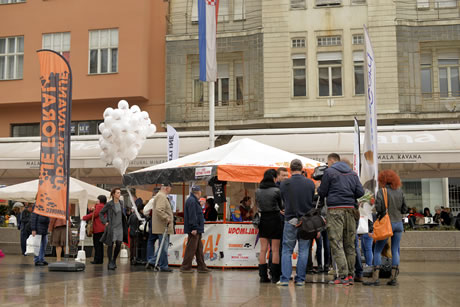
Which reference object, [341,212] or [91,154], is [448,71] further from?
[341,212]

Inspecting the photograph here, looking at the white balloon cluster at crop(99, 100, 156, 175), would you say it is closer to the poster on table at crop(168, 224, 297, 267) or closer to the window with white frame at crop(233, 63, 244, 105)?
the poster on table at crop(168, 224, 297, 267)

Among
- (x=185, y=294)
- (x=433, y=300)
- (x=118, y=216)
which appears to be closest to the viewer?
(x=433, y=300)

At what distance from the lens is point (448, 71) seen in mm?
25781

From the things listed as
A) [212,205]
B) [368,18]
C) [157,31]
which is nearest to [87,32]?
[157,31]

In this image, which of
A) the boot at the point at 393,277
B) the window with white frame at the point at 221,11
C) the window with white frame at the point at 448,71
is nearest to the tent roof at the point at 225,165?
the boot at the point at 393,277

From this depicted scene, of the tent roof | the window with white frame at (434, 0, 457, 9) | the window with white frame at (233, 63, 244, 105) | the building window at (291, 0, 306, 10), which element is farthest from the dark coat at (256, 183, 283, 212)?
the window with white frame at (434, 0, 457, 9)

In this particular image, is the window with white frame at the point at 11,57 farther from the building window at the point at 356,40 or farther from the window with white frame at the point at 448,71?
the window with white frame at the point at 448,71

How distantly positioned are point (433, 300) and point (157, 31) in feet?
72.6

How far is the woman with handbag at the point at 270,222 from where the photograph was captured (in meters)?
10.5

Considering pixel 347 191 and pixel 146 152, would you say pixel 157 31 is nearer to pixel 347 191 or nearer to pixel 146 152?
pixel 146 152

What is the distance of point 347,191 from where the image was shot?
10.0 metres

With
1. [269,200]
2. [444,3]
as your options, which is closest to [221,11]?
[444,3]

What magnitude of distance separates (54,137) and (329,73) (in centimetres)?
1583

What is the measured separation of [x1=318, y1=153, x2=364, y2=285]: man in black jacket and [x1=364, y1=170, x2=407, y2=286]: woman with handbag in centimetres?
45
